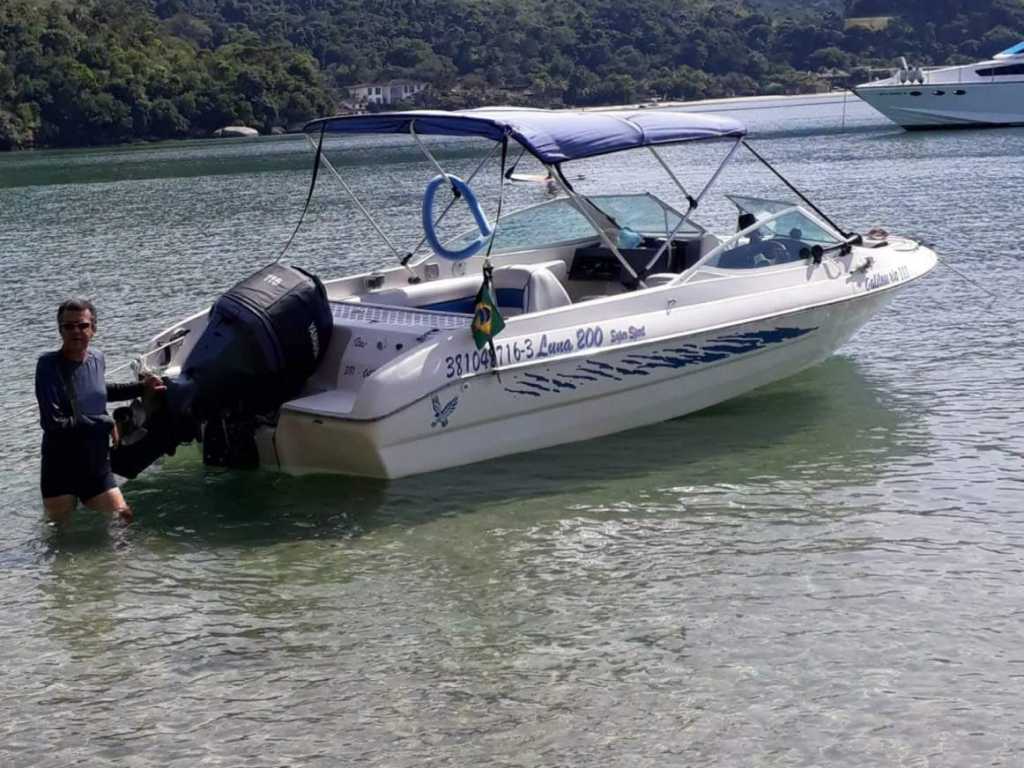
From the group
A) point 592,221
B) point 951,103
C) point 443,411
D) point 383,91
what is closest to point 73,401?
point 443,411

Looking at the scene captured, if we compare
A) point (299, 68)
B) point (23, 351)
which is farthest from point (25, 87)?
point (23, 351)

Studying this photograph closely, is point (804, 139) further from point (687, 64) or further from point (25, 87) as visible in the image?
point (687, 64)

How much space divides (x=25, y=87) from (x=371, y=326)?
11159 cm

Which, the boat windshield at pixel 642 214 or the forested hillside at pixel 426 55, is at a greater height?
the forested hillside at pixel 426 55

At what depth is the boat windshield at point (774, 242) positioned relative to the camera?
37.5 ft

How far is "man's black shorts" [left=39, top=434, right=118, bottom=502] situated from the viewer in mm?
8461

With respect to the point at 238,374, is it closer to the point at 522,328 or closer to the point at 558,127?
the point at 522,328

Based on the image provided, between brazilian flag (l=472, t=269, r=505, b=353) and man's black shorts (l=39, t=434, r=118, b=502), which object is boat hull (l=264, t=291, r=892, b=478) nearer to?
brazilian flag (l=472, t=269, r=505, b=353)

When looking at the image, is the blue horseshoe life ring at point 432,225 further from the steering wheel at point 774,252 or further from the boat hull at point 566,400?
the steering wheel at point 774,252

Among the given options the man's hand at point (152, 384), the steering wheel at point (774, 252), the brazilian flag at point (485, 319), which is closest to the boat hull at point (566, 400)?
the brazilian flag at point (485, 319)

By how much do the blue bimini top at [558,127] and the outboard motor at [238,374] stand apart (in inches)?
70.7

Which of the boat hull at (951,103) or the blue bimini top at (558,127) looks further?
the boat hull at (951,103)

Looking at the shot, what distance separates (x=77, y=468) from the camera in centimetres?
856

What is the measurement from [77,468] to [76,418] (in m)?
0.39
